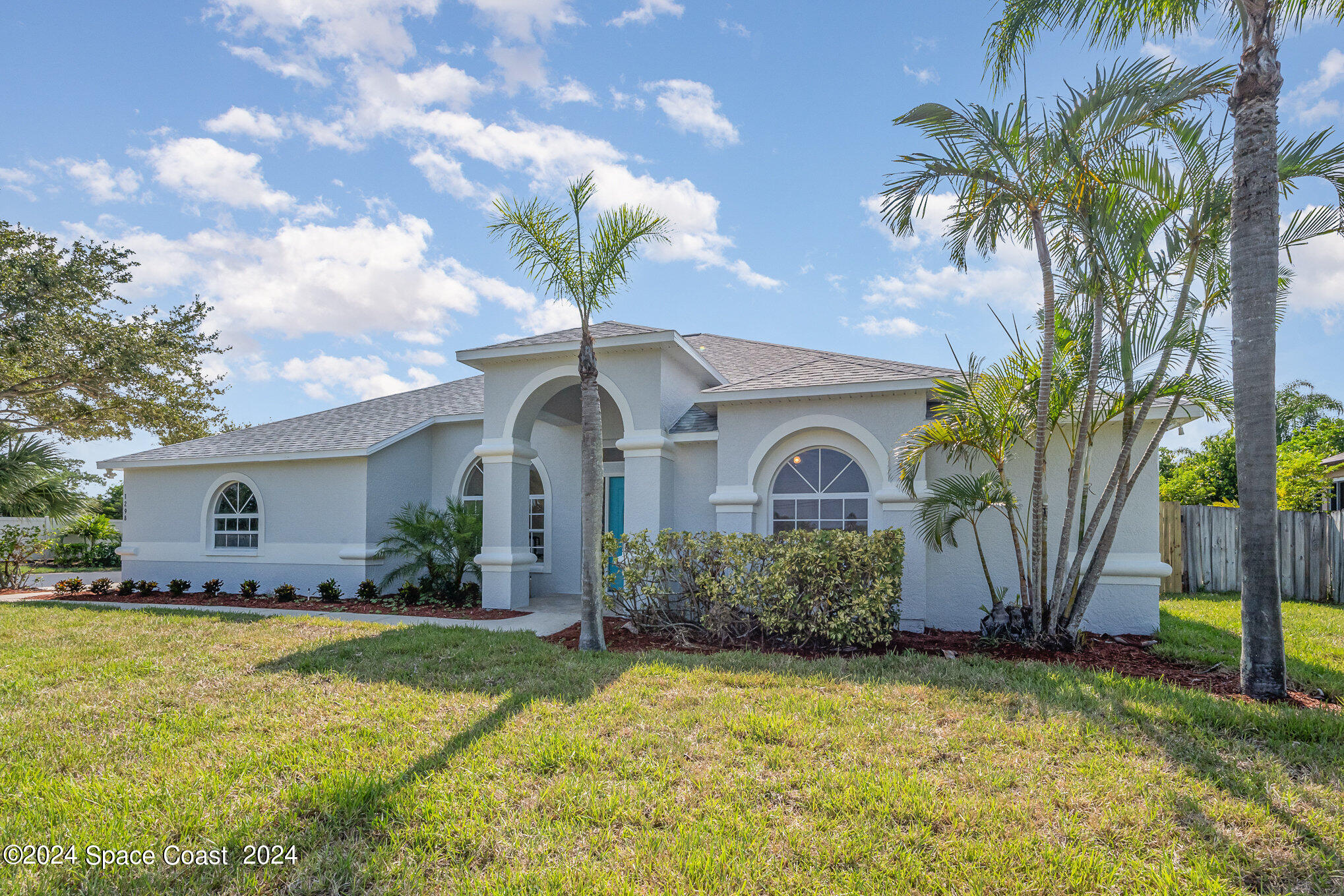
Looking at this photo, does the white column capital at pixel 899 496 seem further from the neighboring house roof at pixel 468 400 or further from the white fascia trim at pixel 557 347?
the white fascia trim at pixel 557 347

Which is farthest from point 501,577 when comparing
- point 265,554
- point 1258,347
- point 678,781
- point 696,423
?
point 1258,347

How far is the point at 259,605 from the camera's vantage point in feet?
42.7

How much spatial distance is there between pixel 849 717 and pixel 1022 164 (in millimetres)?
6230

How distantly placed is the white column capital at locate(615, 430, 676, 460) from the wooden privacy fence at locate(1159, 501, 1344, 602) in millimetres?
10416

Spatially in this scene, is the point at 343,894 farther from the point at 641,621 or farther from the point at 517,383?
the point at 517,383

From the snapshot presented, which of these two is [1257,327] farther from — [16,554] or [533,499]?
[16,554]

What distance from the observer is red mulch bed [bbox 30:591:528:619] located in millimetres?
11594

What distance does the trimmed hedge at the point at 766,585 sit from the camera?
8.20 meters

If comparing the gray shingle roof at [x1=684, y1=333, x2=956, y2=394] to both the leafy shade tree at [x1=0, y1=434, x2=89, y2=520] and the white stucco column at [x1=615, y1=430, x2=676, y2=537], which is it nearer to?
the white stucco column at [x1=615, y1=430, x2=676, y2=537]

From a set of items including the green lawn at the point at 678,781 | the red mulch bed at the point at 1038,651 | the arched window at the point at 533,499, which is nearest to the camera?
the green lawn at the point at 678,781

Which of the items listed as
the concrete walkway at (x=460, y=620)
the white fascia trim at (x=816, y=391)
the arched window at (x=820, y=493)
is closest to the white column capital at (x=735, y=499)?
the arched window at (x=820, y=493)

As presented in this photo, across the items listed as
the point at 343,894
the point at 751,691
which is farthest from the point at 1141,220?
the point at 343,894

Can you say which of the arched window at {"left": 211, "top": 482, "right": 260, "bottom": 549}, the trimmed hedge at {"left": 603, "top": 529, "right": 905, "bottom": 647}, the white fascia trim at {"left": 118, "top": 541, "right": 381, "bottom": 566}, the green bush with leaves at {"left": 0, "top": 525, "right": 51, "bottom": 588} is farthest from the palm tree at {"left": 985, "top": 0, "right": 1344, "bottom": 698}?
the green bush with leaves at {"left": 0, "top": 525, "right": 51, "bottom": 588}

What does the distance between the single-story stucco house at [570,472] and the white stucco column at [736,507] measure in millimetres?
31
